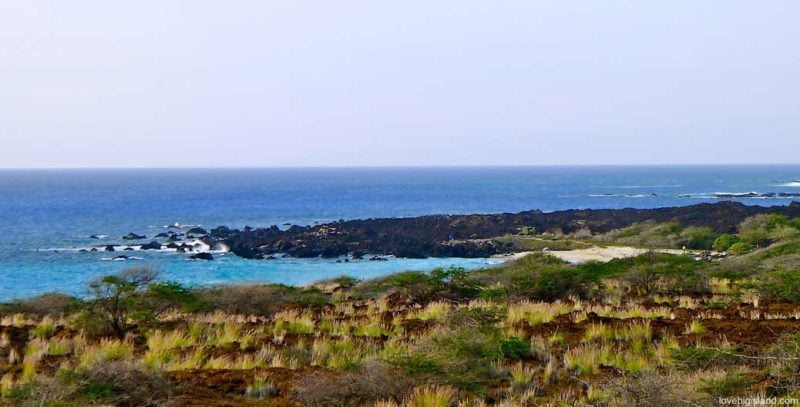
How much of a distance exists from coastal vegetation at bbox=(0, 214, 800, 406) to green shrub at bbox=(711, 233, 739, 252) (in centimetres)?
2563

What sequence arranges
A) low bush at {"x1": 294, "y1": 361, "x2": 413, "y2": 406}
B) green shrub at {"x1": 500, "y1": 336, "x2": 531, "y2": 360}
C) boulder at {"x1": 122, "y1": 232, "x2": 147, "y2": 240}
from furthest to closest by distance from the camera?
1. boulder at {"x1": 122, "y1": 232, "x2": 147, "y2": 240}
2. green shrub at {"x1": 500, "y1": 336, "x2": 531, "y2": 360}
3. low bush at {"x1": 294, "y1": 361, "x2": 413, "y2": 406}

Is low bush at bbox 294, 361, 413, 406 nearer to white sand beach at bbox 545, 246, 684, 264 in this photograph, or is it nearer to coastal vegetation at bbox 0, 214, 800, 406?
coastal vegetation at bbox 0, 214, 800, 406

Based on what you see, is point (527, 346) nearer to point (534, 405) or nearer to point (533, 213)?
point (534, 405)

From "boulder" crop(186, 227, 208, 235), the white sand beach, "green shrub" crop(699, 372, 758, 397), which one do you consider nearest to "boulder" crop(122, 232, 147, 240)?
"boulder" crop(186, 227, 208, 235)

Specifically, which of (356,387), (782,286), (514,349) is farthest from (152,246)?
(356,387)

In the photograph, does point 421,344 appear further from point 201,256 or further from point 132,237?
point 132,237

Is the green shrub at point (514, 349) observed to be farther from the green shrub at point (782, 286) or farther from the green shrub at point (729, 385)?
the green shrub at point (782, 286)

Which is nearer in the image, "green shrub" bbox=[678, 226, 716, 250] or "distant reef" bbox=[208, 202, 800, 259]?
"green shrub" bbox=[678, 226, 716, 250]

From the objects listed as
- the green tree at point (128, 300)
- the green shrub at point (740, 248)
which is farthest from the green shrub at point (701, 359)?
the green shrub at point (740, 248)

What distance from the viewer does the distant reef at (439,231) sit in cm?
5234

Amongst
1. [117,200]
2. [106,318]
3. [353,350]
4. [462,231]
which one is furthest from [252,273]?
[117,200]

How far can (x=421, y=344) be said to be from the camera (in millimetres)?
9820

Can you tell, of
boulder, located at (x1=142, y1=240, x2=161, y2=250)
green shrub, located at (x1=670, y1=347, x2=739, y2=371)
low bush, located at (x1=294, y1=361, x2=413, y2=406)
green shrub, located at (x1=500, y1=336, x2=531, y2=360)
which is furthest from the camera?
boulder, located at (x1=142, y1=240, x2=161, y2=250)

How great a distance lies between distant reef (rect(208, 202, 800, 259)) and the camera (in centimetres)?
5234
